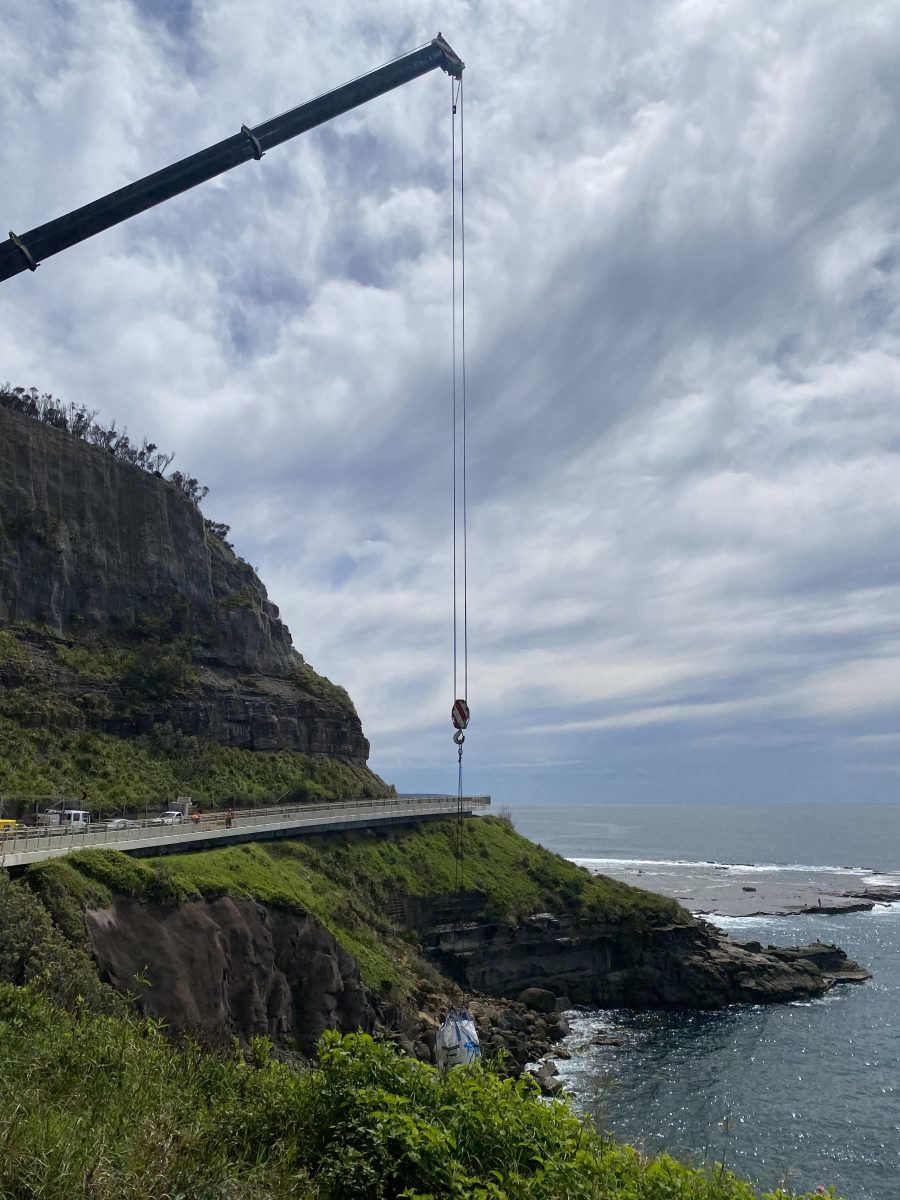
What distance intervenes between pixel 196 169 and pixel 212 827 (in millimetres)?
33969

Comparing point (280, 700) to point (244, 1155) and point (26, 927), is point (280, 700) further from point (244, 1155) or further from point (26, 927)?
point (244, 1155)

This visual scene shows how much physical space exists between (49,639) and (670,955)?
53886mm

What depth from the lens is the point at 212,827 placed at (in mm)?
44969

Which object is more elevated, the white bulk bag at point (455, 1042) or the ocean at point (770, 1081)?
the white bulk bag at point (455, 1042)

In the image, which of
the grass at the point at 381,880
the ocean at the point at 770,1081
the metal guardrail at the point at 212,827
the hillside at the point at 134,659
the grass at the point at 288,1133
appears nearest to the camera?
the grass at the point at 288,1133

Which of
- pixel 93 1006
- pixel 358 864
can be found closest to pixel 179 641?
pixel 358 864

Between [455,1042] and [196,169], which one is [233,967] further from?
[196,169]

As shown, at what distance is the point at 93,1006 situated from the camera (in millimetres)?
21047

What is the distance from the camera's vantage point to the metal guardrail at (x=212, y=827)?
104 feet

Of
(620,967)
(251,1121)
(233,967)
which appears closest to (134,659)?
(233,967)

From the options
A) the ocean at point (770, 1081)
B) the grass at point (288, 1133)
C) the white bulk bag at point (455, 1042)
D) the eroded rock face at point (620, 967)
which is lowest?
the ocean at point (770, 1081)

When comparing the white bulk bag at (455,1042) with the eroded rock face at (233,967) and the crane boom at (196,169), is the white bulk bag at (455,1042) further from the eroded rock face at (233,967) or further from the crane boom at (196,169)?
the crane boom at (196,169)

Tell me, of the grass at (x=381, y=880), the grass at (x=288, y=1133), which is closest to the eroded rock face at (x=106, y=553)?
the grass at (x=381, y=880)

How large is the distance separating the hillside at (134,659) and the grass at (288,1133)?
1716 inches
